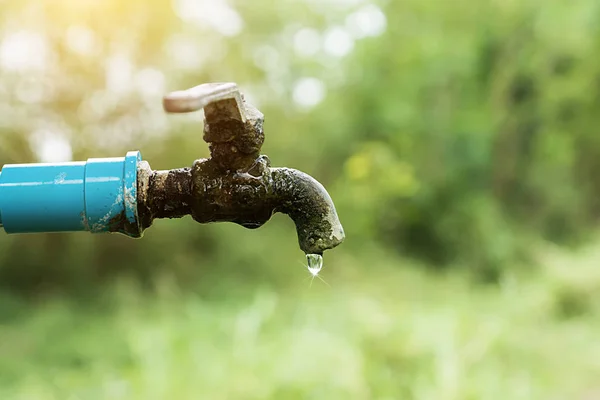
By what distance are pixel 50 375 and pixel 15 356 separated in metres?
0.53

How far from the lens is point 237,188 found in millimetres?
956

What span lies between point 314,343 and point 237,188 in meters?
Result: 4.10

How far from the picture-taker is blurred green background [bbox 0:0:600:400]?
4844mm

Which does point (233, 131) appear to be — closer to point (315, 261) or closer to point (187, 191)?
point (187, 191)

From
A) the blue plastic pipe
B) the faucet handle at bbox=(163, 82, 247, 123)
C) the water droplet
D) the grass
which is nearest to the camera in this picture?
the faucet handle at bbox=(163, 82, 247, 123)

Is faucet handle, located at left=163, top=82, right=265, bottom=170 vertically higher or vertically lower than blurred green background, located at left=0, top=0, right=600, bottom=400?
higher

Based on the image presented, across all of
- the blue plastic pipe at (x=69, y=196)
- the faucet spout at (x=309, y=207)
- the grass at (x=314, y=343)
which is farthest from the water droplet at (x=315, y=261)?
the grass at (x=314, y=343)

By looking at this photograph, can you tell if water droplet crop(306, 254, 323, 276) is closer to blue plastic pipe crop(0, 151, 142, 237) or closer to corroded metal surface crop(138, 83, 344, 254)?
corroded metal surface crop(138, 83, 344, 254)

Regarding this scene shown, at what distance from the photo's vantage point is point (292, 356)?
4.58 metres

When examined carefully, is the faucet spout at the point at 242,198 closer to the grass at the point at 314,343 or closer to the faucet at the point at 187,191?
the faucet at the point at 187,191

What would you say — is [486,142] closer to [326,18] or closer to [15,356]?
[326,18]

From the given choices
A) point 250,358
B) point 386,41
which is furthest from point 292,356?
point 386,41

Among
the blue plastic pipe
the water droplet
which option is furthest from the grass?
the blue plastic pipe

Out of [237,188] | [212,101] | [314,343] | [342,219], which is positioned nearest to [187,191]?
[237,188]
